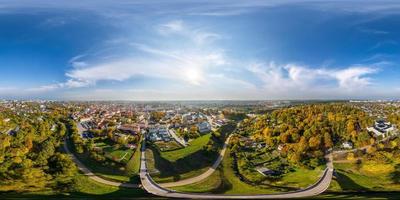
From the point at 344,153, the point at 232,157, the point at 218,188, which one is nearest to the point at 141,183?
the point at 218,188

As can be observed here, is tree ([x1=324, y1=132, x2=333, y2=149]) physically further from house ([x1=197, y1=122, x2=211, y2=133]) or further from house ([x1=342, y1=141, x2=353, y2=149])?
house ([x1=197, y1=122, x2=211, y2=133])

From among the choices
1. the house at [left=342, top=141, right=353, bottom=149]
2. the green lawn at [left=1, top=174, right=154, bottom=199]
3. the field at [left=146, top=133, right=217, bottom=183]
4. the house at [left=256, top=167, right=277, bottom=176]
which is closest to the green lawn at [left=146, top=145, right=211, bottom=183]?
the field at [left=146, top=133, right=217, bottom=183]

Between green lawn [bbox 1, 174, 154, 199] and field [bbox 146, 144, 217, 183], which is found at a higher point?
field [bbox 146, 144, 217, 183]

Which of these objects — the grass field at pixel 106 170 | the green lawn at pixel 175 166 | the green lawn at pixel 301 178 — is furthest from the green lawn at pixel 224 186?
the grass field at pixel 106 170

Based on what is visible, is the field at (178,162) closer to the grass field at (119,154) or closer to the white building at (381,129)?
the grass field at (119,154)

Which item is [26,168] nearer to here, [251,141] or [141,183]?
[141,183]

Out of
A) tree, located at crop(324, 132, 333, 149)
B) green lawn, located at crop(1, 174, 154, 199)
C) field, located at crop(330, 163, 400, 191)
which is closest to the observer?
green lawn, located at crop(1, 174, 154, 199)

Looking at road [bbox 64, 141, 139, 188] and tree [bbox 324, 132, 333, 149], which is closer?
road [bbox 64, 141, 139, 188]
